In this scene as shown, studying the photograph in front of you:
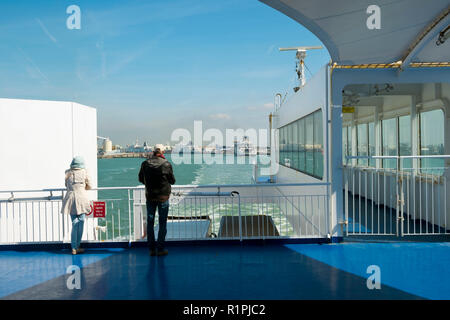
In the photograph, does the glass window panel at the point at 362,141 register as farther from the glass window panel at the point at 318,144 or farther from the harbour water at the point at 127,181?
the glass window panel at the point at 318,144

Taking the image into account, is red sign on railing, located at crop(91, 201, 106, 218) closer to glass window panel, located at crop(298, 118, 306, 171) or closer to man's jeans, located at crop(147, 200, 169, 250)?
man's jeans, located at crop(147, 200, 169, 250)

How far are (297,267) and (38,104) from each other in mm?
8491

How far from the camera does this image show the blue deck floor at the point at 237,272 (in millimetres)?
4027

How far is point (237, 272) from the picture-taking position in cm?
474

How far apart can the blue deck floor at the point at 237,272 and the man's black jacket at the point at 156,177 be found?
1002 millimetres

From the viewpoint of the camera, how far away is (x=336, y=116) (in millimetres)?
6164

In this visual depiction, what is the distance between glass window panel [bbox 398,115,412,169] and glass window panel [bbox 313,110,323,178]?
3.06m

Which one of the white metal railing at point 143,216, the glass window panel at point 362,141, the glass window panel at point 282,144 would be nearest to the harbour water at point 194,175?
the glass window panel at point 282,144

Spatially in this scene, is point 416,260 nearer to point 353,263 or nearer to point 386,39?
point 353,263

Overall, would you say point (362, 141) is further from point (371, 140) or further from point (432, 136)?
point (432, 136)

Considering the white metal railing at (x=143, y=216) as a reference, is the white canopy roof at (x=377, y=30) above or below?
above

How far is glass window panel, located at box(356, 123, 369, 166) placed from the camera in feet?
42.9

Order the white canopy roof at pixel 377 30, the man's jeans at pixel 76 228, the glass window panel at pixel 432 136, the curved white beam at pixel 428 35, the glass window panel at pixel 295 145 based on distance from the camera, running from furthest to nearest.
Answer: the glass window panel at pixel 295 145 → the glass window panel at pixel 432 136 → the man's jeans at pixel 76 228 → the curved white beam at pixel 428 35 → the white canopy roof at pixel 377 30
